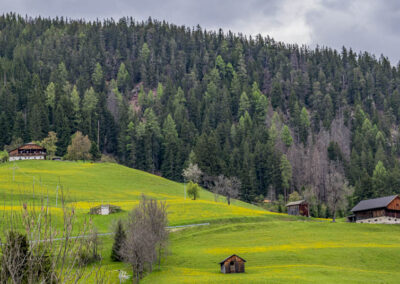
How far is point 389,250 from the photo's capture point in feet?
220

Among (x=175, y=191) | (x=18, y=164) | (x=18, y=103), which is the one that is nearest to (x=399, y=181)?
(x=175, y=191)

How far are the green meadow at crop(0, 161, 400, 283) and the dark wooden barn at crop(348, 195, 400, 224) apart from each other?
7554 mm

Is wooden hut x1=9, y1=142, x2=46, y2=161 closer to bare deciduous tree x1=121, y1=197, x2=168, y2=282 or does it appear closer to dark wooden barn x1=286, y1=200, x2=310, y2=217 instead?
dark wooden barn x1=286, y1=200, x2=310, y2=217

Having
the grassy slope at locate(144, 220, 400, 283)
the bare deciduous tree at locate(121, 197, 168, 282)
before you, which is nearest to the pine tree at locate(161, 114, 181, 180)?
the grassy slope at locate(144, 220, 400, 283)

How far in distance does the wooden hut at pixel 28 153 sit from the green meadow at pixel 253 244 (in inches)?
1190

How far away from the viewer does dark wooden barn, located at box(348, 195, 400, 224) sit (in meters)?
97.4

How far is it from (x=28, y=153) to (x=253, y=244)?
332 feet

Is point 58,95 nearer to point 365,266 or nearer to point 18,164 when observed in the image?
point 18,164

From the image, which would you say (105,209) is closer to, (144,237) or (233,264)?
(144,237)

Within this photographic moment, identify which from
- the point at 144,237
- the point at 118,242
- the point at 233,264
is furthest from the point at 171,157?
the point at 233,264

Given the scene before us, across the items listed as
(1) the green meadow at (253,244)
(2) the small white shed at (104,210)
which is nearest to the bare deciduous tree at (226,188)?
(1) the green meadow at (253,244)

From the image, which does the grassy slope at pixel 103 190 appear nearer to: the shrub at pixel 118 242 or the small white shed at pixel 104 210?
the small white shed at pixel 104 210

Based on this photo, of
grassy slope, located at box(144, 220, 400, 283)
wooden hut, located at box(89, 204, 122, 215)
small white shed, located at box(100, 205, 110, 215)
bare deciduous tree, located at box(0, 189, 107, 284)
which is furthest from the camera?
small white shed, located at box(100, 205, 110, 215)

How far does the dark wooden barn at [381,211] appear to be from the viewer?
97375 millimetres
